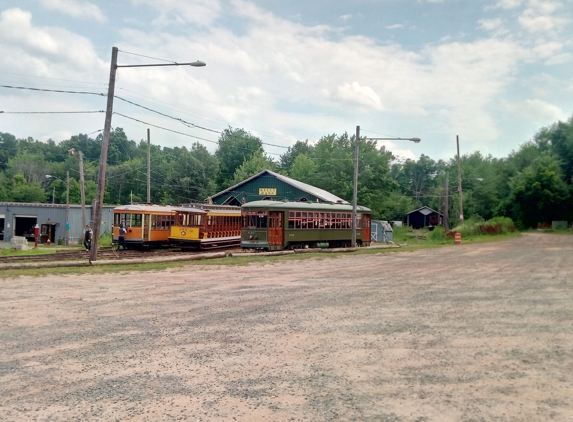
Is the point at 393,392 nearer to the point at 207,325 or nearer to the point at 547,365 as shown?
the point at 547,365

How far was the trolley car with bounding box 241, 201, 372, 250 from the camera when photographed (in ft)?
82.5

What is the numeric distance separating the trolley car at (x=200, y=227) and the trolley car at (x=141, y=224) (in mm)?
731

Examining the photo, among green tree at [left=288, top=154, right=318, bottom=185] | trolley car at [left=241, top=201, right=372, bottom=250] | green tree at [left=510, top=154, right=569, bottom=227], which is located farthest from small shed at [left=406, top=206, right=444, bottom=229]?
trolley car at [left=241, top=201, right=372, bottom=250]

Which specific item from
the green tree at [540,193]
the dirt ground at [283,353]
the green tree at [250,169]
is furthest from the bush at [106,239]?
the green tree at [540,193]

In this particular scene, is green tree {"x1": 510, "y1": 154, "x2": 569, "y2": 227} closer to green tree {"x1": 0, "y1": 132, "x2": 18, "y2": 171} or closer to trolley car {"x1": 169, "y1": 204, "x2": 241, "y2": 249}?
trolley car {"x1": 169, "y1": 204, "x2": 241, "y2": 249}

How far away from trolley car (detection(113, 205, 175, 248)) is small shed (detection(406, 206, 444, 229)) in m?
66.0

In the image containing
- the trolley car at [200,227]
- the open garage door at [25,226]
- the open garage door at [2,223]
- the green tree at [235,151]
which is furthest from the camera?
the green tree at [235,151]

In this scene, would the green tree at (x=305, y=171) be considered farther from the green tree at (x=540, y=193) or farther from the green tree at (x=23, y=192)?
the green tree at (x=23, y=192)

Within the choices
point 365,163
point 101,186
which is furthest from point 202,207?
point 365,163

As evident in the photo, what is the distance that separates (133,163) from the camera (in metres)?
88.1

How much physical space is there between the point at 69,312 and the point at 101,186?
395 inches

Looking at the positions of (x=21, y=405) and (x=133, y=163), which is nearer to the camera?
(x=21, y=405)

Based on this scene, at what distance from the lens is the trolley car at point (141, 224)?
2580cm

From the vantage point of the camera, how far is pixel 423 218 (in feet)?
288
